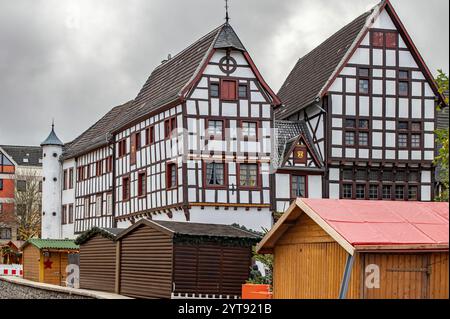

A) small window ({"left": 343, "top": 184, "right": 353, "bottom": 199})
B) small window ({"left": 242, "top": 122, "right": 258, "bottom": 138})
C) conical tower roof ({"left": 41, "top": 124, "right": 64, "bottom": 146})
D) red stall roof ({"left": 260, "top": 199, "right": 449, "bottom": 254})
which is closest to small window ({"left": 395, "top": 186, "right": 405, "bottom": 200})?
small window ({"left": 343, "top": 184, "right": 353, "bottom": 199})

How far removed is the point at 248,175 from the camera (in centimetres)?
3916

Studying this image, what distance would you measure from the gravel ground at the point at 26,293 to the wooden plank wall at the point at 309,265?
12514 millimetres

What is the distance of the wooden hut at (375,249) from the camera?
18188 millimetres

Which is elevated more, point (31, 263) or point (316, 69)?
point (316, 69)

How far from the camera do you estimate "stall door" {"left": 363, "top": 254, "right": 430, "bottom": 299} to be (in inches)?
725

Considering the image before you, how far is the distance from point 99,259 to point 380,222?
20.1 m

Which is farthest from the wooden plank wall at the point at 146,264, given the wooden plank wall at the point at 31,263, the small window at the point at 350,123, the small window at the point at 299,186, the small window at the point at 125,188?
the wooden plank wall at the point at 31,263

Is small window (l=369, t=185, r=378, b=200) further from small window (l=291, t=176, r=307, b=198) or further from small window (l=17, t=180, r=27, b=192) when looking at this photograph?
small window (l=17, t=180, r=27, b=192)

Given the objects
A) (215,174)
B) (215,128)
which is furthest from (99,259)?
(215,128)

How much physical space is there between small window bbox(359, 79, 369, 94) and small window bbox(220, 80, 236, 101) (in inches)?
246

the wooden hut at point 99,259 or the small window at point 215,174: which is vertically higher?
the small window at point 215,174

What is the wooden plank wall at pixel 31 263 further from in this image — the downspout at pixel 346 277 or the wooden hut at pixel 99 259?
the downspout at pixel 346 277

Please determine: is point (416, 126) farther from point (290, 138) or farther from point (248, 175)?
point (248, 175)
